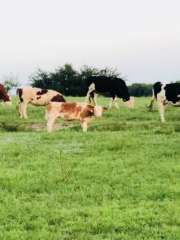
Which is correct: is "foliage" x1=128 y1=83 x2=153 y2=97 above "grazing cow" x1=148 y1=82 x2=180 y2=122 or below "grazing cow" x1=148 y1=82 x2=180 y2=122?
above

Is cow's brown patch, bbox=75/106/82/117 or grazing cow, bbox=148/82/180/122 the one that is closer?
cow's brown patch, bbox=75/106/82/117

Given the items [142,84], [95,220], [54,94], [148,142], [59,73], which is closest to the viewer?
[95,220]

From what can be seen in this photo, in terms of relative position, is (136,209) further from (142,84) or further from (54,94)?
(142,84)

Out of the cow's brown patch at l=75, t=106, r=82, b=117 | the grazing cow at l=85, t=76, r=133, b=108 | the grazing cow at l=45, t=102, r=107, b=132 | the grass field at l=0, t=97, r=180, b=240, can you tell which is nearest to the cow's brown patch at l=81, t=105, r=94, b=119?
the grazing cow at l=45, t=102, r=107, b=132

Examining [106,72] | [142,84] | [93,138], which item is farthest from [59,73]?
[93,138]

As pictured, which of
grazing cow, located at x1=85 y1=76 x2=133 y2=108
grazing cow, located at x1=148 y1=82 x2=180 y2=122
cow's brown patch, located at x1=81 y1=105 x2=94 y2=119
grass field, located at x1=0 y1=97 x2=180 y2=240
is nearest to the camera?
grass field, located at x1=0 y1=97 x2=180 y2=240

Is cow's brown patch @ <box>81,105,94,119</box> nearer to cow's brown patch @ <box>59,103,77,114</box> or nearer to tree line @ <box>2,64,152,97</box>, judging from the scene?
cow's brown patch @ <box>59,103,77,114</box>

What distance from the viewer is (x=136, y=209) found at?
5703 mm

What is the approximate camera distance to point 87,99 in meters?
24.4

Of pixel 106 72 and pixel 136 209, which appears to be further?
pixel 106 72

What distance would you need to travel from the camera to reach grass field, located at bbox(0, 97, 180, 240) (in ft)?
16.8

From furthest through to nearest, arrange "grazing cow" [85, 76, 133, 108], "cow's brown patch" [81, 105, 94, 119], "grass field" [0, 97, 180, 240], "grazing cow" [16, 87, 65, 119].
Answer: "grazing cow" [85, 76, 133, 108] → "grazing cow" [16, 87, 65, 119] → "cow's brown patch" [81, 105, 94, 119] → "grass field" [0, 97, 180, 240]

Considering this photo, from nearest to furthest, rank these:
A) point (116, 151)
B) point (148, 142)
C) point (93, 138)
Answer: point (116, 151) → point (148, 142) → point (93, 138)

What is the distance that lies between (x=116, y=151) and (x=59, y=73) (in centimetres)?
4367
